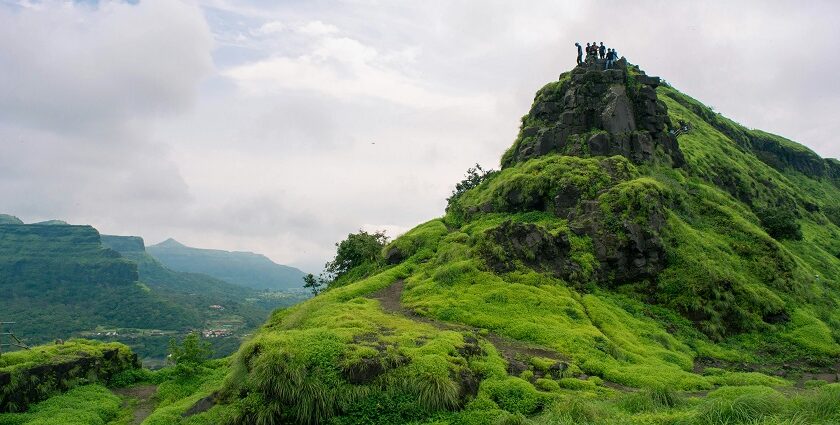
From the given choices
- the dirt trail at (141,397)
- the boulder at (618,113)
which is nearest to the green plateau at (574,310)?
the boulder at (618,113)

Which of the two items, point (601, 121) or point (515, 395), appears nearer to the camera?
point (515, 395)

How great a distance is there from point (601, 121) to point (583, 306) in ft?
82.9

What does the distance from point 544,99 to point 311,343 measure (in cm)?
4563

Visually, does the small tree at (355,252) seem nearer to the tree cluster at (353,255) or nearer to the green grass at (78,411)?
the tree cluster at (353,255)

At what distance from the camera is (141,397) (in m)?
29.3

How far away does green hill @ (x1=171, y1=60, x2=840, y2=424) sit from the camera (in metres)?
16.6

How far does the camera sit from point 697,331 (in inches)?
1220

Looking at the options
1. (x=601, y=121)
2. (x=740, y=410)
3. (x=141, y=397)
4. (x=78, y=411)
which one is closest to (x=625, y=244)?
(x=601, y=121)

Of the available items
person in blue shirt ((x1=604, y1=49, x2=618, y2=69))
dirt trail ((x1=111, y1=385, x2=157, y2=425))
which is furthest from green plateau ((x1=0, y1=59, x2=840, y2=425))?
person in blue shirt ((x1=604, y1=49, x2=618, y2=69))

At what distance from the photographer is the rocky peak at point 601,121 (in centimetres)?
4775

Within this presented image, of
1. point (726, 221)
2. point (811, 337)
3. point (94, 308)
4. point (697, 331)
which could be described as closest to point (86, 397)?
point (697, 331)

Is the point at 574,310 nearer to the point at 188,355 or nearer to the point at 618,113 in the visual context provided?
the point at 188,355

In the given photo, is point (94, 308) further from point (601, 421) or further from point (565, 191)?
point (601, 421)

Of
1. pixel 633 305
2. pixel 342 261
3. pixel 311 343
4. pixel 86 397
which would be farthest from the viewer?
pixel 342 261
